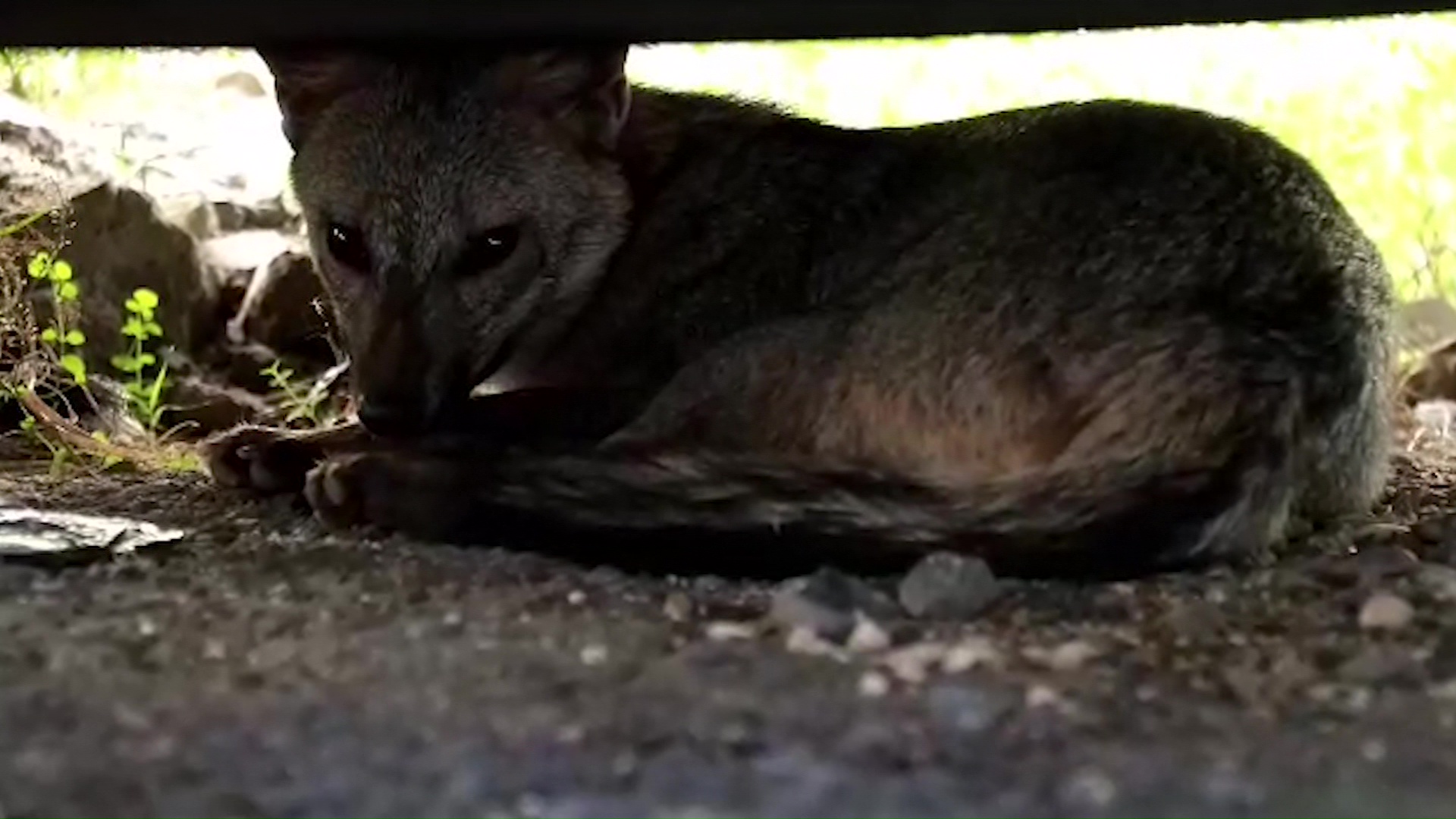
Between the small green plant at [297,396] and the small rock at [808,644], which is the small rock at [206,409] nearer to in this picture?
the small green plant at [297,396]

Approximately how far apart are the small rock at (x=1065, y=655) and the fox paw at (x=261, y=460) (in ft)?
4.12

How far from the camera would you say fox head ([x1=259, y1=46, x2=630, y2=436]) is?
242cm

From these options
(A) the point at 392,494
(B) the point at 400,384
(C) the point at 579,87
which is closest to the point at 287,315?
(C) the point at 579,87

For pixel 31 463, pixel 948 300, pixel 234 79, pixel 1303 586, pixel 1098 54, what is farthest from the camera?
pixel 234 79

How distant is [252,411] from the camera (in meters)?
3.51

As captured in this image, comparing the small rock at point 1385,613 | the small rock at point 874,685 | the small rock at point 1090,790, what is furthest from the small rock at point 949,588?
the small rock at point 1090,790

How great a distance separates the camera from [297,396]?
3496 millimetres

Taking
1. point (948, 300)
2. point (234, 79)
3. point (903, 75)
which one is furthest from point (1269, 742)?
point (234, 79)

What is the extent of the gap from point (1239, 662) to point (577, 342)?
1254 mm

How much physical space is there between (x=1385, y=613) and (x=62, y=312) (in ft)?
8.01

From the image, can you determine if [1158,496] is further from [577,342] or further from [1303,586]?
[577,342]

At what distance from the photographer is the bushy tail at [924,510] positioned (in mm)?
1982

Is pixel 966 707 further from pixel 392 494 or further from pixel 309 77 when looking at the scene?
pixel 309 77

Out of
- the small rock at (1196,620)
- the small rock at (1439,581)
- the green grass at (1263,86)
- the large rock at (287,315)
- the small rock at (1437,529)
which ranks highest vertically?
the green grass at (1263,86)
